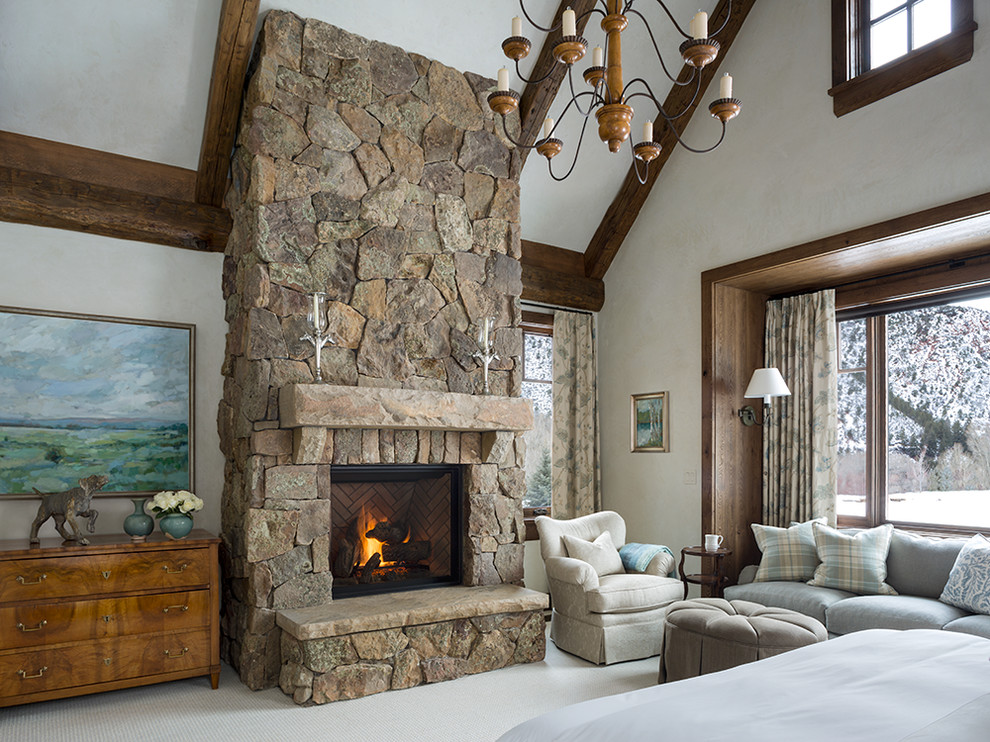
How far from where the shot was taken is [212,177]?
473cm

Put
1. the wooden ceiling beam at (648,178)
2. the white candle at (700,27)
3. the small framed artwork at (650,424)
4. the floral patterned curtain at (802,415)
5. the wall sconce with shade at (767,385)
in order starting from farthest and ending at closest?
the small framed artwork at (650,424) → the wooden ceiling beam at (648,178) → the floral patterned curtain at (802,415) → the wall sconce with shade at (767,385) → the white candle at (700,27)

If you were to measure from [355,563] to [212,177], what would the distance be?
2643 mm

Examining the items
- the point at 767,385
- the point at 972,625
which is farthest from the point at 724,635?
the point at 767,385

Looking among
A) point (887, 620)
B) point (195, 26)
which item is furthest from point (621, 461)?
point (195, 26)

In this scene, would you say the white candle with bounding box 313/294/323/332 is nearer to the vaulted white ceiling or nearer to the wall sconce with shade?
the vaulted white ceiling

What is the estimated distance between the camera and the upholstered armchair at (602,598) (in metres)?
4.52

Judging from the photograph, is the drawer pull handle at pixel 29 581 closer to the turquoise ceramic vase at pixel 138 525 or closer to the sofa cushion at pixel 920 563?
the turquoise ceramic vase at pixel 138 525

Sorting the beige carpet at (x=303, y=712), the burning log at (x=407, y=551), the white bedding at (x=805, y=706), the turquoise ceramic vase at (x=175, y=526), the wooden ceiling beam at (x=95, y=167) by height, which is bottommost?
the beige carpet at (x=303, y=712)

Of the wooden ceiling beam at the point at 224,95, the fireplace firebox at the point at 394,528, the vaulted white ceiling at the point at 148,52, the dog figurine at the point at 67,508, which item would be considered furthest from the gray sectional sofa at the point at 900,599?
the wooden ceiling beam at the point at 224,95

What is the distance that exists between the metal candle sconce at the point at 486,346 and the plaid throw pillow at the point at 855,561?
8.06ft

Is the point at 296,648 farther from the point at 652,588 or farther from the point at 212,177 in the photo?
the point at 212,177

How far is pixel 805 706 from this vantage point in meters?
1.76

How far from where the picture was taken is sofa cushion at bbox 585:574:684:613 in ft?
14.8

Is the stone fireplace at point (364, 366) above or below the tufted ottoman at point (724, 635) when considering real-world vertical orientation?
above
